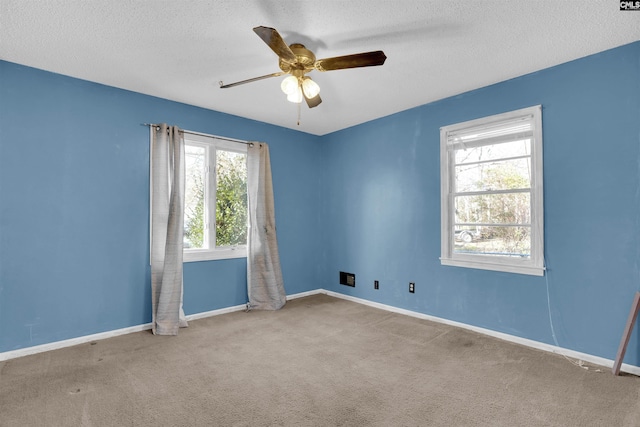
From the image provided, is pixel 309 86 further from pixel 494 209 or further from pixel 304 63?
pixel 494 209

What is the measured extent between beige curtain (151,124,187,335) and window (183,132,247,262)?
27 cm

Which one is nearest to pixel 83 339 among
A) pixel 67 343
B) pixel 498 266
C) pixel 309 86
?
pixel 67 343

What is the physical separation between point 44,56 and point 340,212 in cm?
364

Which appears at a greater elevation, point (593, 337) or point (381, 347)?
point (593, 337)

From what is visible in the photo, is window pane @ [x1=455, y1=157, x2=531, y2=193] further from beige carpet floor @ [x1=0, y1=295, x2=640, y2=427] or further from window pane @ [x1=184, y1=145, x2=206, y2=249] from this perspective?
window pane @ [x1=184, y1=145, x2=206, y2=249]

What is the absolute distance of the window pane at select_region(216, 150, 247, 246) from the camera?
4.11m

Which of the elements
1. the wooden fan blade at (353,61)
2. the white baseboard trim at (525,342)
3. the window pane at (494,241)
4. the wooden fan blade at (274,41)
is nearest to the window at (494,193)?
the window pane at (494,241)

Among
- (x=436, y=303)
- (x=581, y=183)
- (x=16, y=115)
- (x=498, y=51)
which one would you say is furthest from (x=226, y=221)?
(x=581, y=183)

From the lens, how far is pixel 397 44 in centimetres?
252

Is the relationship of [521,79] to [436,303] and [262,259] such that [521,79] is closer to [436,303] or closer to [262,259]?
[436,303]

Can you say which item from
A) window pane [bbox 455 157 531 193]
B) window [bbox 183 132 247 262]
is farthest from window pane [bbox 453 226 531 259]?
window [bbox 183 132 247 262]

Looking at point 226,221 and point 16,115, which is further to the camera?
point 226,221

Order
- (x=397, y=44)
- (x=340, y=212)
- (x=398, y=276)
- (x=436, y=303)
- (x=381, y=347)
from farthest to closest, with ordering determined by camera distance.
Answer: (x=340, y=212) → (x=398, y=276) → (x=436, y=303) → (x=381, y=347) → (x=397, y=44)

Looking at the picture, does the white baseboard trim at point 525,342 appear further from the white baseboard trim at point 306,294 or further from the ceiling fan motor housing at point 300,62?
the ceiling fan motor housing at point 300,62
